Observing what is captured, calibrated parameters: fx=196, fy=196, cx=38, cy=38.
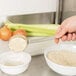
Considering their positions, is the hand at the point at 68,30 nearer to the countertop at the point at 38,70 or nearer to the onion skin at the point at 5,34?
the countertop at the point at 38,70

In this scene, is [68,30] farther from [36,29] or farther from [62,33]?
[36,29]

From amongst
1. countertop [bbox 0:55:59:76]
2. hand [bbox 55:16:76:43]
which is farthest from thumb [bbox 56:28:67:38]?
countertop [bbox 0:55:59:76]

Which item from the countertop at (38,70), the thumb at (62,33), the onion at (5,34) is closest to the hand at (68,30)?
the thumb at (62,33)

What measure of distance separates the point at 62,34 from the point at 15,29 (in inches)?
10.9

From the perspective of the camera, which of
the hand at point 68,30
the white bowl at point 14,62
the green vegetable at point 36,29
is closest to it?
the white bowl at point 14,62

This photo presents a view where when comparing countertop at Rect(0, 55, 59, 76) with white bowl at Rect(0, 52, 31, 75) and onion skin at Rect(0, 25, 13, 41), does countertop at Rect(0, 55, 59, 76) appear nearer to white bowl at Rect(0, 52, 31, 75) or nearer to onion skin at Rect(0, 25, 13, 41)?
white bowl at Rect(0, 52, 31, 75)

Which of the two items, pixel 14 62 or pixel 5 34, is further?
pixel 5 34

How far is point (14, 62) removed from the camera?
2.43ft

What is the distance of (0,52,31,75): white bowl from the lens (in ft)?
2.21

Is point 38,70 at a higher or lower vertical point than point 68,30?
lower

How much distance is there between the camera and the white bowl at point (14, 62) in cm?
67

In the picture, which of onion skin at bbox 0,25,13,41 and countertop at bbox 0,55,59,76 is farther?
onion skin at bbox 0,25,13,41

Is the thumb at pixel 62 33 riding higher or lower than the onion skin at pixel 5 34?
higher

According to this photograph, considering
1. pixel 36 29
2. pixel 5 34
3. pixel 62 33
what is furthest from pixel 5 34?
pixel 62 33
